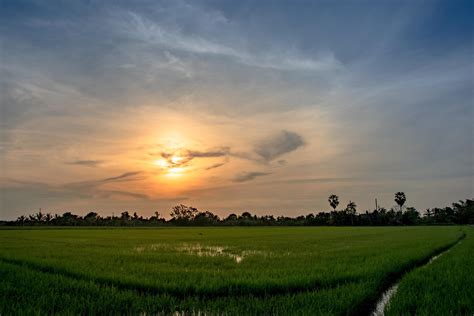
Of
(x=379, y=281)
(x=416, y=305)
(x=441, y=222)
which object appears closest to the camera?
(x=416, y=305)

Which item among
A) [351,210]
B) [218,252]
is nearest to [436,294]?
[218,252]

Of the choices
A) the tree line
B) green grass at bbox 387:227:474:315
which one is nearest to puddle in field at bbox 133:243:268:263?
green grass at bbox 387:227:474:315

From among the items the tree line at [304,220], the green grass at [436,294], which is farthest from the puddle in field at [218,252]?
the tree line at [304,220]

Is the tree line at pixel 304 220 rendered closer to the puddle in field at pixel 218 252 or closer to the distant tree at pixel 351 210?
the distant tree at pixel 351 210

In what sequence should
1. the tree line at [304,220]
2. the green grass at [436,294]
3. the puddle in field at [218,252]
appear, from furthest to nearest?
1. the tree line at [304,220]
2. the puddle in field at [218,252]
3. the green grass at [436,294]

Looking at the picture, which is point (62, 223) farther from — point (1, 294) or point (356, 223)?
point (1, 294)

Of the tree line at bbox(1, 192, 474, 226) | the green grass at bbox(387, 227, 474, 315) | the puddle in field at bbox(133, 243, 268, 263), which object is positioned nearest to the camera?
the green grass at bbox(387, 227, 474, 315)

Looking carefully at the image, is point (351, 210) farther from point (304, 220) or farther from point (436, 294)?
point (436, 294)


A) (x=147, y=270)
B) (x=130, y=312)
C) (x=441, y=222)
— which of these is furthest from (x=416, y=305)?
(x=441, y=222)

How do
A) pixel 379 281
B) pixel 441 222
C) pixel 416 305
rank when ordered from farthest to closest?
pixel 441 222 → pixel 379 281 → pixel 416 305

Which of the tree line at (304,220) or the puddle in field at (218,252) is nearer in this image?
the puddle in field at (218,252)

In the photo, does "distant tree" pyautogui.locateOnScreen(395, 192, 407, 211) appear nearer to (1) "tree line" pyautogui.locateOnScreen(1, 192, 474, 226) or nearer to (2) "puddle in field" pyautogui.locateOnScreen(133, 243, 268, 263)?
(1) "tree line" pyautogui.locateOnScreen(1, 192, 474, 226)

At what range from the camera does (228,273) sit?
8.91 meters

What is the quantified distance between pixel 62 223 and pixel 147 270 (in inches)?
3228
